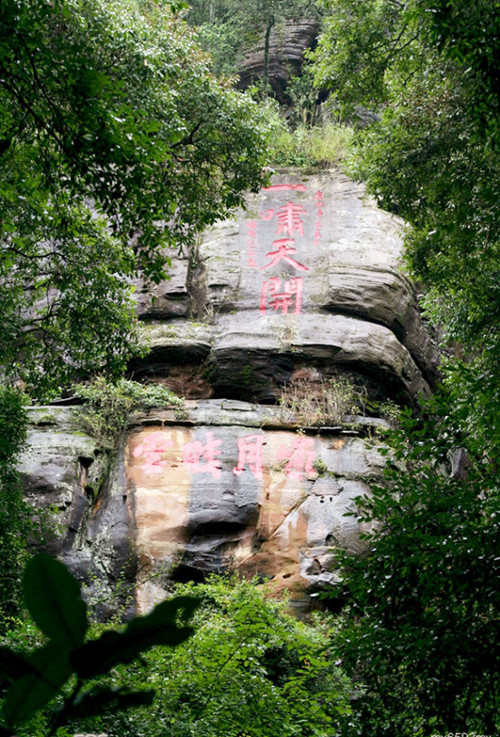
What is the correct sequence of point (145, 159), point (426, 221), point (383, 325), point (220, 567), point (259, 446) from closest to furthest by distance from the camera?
1. point (145, 159)
2. point (426, 221)
3. point (220, 567)
4. point (259, 446)
5. point (383, 325)

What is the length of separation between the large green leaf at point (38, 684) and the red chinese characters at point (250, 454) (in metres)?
8.51

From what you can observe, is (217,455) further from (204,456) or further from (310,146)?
(310,146)

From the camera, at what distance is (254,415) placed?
988cm

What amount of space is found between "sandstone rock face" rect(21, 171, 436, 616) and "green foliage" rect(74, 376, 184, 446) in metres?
0.16

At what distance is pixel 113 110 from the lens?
421 centimetres

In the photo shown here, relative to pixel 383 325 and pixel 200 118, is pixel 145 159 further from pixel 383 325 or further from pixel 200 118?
pixel 383 325

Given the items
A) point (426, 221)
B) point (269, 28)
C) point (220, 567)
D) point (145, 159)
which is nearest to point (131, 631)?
point (145, 159)

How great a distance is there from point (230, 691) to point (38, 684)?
14.8 feet

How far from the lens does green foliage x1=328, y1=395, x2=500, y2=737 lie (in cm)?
294

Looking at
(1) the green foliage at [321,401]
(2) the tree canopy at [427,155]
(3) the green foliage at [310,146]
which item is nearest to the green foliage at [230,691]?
(2) the tree canopy at [427,155]

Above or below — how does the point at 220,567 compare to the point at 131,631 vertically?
above

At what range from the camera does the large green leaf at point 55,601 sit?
27.9 inches

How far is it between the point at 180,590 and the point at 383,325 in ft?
18.1

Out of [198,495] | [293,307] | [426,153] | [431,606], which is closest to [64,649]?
[431,606]
